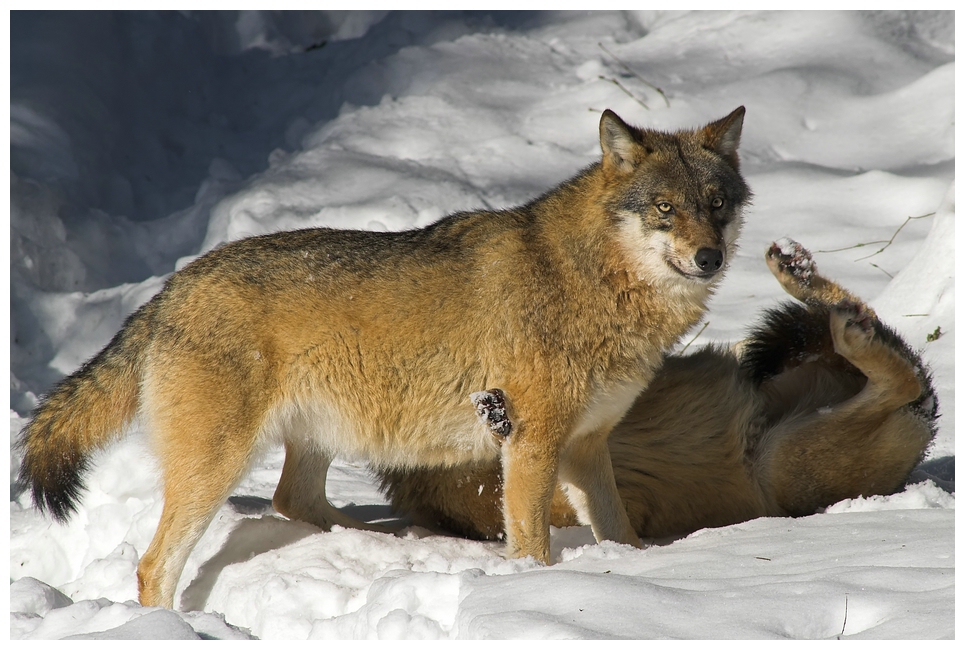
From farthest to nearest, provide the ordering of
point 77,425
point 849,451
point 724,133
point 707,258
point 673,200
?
point 849,451, point 724,133, point 77,425, point 673,200, point 707,258

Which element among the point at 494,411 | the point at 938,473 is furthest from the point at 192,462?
Answer: the point at 938,473

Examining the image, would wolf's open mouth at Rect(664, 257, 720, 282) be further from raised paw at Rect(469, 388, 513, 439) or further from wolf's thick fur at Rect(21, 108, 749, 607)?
raised paw at Rect(469, 388, 513, 439)

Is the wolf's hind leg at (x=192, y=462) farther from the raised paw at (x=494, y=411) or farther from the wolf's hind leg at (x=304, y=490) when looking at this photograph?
the raised paw at (x=494, y=411)

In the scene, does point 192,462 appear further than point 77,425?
No

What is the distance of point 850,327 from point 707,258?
1.08m

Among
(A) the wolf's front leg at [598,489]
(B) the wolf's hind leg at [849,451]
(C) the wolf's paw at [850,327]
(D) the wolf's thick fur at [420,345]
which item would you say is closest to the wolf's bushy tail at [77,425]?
(D) the wolf's thick fur at [420,345]

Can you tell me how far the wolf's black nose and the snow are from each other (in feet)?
3.83

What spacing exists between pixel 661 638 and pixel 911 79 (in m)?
8.84

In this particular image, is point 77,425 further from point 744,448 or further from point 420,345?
point 744,448

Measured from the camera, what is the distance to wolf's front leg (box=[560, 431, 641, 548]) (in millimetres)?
4375

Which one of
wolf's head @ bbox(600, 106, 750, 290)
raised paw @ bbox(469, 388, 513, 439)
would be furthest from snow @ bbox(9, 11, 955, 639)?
wolf's head @ bbox(600, 106, 750, 290)

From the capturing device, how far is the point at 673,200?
401cm

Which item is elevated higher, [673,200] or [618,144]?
[618,144]
